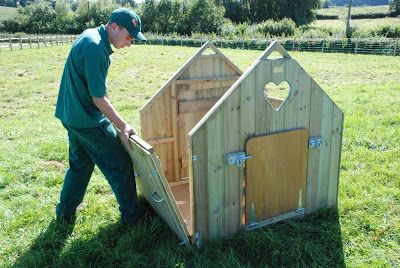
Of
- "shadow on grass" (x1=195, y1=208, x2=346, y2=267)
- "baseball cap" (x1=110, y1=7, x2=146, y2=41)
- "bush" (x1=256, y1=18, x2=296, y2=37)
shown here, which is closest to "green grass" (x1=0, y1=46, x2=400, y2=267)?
"shadow on grass" (x1=195, y1=208, x2=346, y2=267)

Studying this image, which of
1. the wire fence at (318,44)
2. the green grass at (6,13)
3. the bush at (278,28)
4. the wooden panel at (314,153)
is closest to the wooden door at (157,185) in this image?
the wooden panel at (314,153)

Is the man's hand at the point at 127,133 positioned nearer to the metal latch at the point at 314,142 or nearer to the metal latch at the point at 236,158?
the metal latch at the point at 236,158

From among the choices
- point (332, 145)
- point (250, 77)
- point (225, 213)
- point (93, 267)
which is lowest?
point (93, 267)

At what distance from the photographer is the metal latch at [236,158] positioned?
3.54 m

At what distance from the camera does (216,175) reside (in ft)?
11.6

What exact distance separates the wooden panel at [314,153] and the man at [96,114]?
171 centimetres

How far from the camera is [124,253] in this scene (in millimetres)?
3582

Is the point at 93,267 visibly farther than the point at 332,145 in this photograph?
No

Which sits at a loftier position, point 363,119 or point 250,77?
point 250,77

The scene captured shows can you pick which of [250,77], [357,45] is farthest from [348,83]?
[357,45]

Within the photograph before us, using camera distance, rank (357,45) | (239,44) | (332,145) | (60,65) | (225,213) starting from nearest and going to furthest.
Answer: (225,213)
(332,145)
(60,65)
(357,45)
(239,44)

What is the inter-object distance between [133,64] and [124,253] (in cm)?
1739

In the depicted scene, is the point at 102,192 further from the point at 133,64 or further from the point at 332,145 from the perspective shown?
the point at 133,64

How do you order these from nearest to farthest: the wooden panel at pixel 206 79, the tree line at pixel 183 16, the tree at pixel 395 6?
the wooden panel at pixel 206 79, the tree line at pixel 183 16, the tree at pixel 395 6
